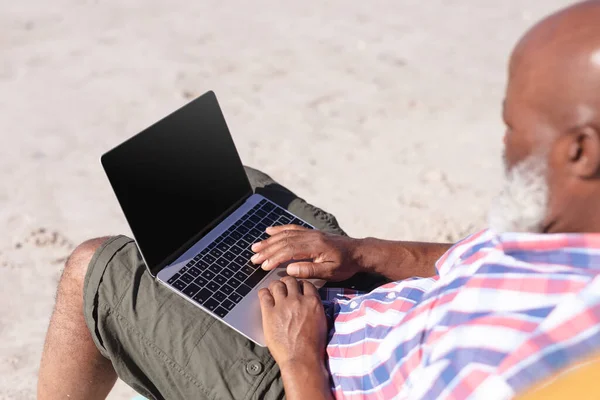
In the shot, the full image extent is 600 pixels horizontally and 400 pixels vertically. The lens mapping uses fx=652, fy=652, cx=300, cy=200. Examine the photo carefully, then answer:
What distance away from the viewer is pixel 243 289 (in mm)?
1873

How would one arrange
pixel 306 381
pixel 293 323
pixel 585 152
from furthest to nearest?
1. pixel 293 323
2. pixel 306 381
3. pixel 585 152

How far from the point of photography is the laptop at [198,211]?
1797mm

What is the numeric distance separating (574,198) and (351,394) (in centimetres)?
69

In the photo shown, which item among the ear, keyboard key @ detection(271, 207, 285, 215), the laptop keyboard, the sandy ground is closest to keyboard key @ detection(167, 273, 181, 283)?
the laptop keyboard

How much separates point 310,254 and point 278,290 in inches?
6.6

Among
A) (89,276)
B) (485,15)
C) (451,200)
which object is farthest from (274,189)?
(485,15)

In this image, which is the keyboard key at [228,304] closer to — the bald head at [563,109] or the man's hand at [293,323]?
the man's hand at [293,323]

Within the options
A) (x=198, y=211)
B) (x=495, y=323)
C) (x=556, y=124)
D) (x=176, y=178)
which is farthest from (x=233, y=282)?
(x=556, y=124)

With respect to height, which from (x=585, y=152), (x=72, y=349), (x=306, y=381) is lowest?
(x=72, y=349)

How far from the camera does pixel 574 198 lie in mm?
1192

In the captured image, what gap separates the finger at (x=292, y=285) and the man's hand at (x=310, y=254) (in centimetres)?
4

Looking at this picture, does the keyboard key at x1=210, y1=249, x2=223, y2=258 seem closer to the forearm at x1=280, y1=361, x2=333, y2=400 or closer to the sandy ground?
the forearm at x1=280, y1=361, x2=333, y2=400

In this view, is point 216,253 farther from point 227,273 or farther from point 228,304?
point 228,304

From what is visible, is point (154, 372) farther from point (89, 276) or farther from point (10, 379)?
point (10, 379)
